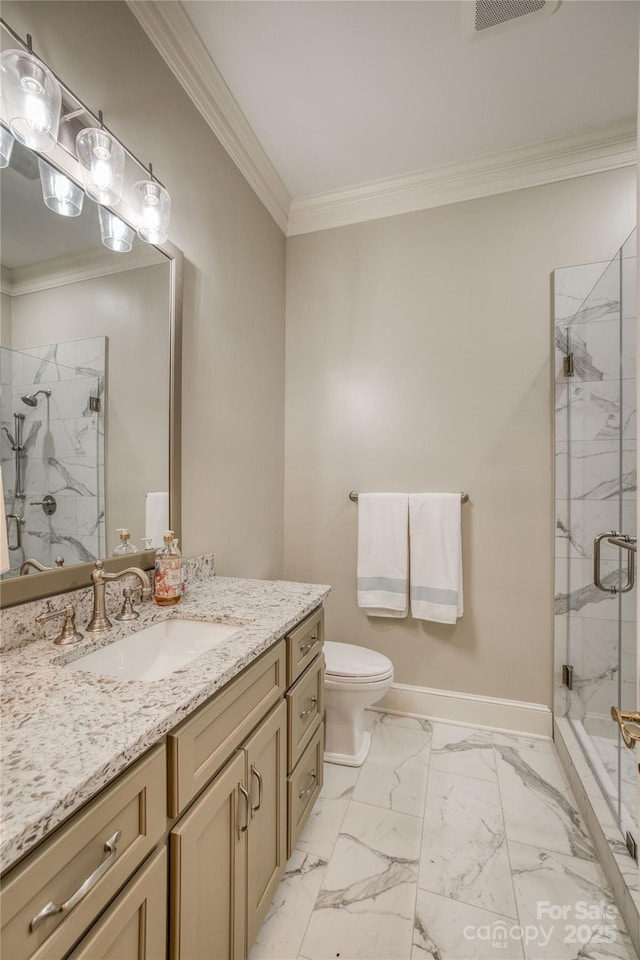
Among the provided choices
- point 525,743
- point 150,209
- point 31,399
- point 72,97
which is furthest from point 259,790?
point 72,97

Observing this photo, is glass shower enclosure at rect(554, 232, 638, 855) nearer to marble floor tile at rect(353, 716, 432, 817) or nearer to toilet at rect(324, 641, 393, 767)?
marble floor tile at rect(353, 716, 432, 817)

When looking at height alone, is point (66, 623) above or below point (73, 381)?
below

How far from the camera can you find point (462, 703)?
6.93 ft

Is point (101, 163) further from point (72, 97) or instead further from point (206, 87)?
point (206, 87)

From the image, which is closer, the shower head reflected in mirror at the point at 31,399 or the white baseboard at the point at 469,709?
the shower head reflected in mirror at the point at 31,399

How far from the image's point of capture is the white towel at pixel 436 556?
2.06 metres

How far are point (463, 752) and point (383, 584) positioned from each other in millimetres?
809

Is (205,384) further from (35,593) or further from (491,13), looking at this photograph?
(491,13)

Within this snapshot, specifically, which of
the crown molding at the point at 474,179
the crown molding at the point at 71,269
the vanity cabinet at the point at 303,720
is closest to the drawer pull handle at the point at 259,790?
the vanity cabinet at the point at 303,720

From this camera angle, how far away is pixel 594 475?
1.78m

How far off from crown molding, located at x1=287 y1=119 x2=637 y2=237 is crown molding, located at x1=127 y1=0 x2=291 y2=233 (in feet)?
0.95

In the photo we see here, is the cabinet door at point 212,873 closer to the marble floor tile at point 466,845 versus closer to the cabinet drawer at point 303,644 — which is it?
the cabinet drawer at point 303,644

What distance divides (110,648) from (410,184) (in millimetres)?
2481

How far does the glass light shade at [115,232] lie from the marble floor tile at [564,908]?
7.35ft
